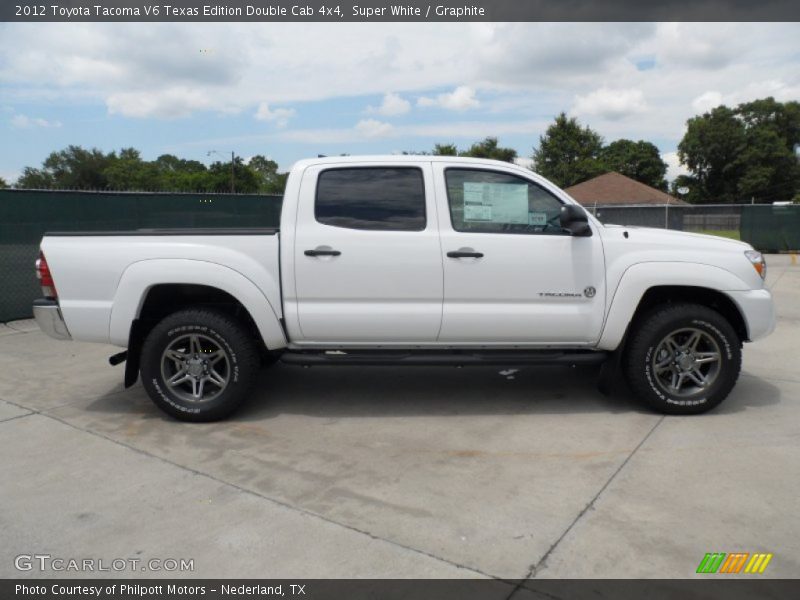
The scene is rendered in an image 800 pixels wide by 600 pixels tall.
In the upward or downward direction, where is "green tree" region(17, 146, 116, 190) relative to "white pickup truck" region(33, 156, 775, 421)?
upward

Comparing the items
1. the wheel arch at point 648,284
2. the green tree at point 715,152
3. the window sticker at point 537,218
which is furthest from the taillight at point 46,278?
the green tree at point 715,152

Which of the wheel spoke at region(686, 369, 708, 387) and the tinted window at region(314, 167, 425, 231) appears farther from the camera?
the wheel spoke at region(686, 369, 708, 387)

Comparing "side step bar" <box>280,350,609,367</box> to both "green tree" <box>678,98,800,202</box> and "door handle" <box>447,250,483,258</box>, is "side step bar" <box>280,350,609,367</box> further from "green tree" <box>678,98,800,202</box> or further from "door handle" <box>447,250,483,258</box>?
"green tree" <box>678,98,800,202</box>

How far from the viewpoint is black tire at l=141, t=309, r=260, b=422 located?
4.82 metres

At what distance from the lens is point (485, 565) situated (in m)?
2.99

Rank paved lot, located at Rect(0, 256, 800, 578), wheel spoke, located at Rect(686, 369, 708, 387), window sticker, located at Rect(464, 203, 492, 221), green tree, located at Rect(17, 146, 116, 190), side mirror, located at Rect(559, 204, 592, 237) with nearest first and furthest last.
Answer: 1. paved lot, located at Rect(0, 256, 800, 578)
2. side mirror, located at Rect(559, 204, 592, 237)
3. window sticker, located at Rect(464, 203, 492, 221)
4. wheel spoke, located at Rect(686, 369, 708, 387)
5. green tree, located at Rect(17, 146, 116, 190)

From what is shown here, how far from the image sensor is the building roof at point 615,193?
40094mm

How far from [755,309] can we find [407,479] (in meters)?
2.95

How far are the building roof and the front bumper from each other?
35.7m

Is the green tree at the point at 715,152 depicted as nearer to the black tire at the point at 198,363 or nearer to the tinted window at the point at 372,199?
the tinted window at the point at 372,199

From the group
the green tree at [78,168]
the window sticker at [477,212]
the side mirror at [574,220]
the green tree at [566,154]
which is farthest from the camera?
the green tree at [78,168]

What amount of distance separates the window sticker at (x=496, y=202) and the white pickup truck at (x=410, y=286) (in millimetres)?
11

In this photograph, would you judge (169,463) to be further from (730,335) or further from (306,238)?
(730,335)
